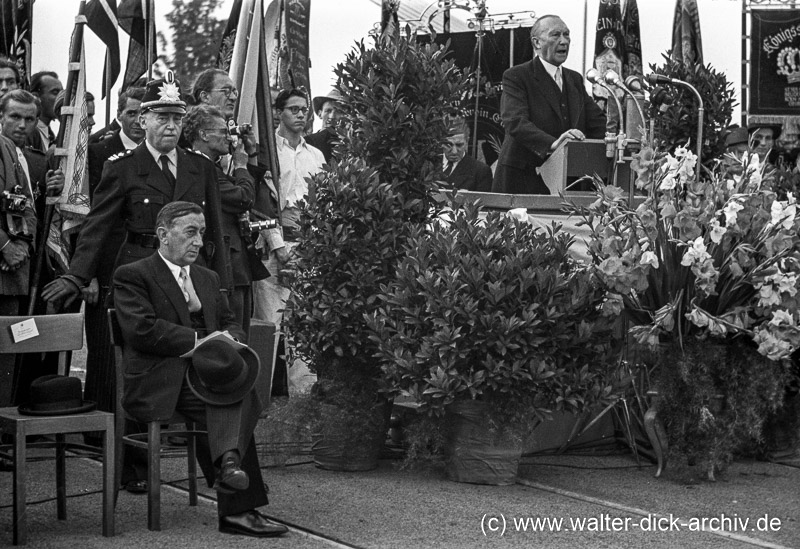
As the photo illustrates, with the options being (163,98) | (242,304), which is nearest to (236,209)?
(242,304)

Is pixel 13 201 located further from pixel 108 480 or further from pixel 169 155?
pixel 108 480

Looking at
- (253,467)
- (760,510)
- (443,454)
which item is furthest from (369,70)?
(760,510)

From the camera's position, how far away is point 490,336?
20.5 ft

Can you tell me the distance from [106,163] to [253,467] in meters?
1.77

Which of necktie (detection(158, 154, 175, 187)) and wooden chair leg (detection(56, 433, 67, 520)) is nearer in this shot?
wooden chair leg (detection(56, 433, 67, 520))

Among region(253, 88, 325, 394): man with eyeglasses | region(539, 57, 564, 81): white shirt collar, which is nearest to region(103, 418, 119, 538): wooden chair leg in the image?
region(253, 88, 325, 394): man with eyeglasses

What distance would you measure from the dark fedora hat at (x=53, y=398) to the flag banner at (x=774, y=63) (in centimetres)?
1005

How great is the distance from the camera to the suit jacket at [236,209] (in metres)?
6.95

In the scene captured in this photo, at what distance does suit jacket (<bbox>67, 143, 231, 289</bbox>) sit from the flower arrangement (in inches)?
81.5

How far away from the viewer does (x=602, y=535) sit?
17.8 ft

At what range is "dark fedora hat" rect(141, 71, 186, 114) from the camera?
6.20m

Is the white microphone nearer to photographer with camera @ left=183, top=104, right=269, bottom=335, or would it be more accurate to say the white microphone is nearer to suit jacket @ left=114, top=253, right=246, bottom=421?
photographer with camera @ left=183, top=104, right=269, bottom=335

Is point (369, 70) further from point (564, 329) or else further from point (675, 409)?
point (675, 409)

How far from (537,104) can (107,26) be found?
293 centimetres
